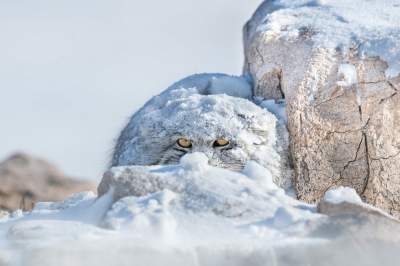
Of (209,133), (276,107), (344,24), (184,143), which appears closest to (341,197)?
(209,133)

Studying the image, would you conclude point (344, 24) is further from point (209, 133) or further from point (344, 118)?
point (209, 133)

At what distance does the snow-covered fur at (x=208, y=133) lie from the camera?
485 cm

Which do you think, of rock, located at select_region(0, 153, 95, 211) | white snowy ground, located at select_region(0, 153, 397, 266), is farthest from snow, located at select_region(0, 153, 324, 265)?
rock, located at select_region(0, 153, 95, 211)

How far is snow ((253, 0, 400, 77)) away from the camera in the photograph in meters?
4.94

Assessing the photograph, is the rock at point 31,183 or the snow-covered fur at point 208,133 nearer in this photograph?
the snow-covered fur at point 208,133

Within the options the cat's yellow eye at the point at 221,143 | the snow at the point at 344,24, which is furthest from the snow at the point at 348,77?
the cat's yellow eye at the point at 221,143

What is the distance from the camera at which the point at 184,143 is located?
16.1ft

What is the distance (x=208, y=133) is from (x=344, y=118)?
77 centimetres

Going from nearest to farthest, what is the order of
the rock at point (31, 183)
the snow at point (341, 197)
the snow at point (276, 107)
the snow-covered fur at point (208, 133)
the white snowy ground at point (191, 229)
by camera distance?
the white snowy ground at point (191, 229) < the snow at point (341, 197) < the snow-covered fur at point (208, 133) < the snow at point (276, 107) < the rock at point (31, 183)

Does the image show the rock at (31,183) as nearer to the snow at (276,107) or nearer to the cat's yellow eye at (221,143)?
the snow at (276,107)

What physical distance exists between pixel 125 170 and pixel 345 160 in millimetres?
2200

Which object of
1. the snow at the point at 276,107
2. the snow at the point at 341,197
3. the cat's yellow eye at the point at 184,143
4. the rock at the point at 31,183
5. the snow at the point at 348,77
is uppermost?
the snow at the point at 341,197

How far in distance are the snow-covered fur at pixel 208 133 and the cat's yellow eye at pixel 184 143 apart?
0.7 inches

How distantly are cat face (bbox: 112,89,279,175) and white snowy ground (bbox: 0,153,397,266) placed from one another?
174 cm
